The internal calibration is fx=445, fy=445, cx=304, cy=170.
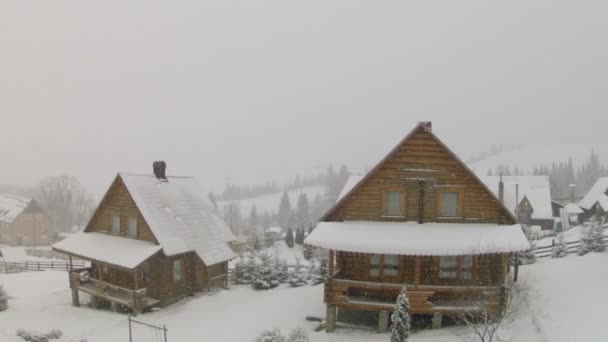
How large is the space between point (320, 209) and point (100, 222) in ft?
312

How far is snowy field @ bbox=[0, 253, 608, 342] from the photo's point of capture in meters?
15.6

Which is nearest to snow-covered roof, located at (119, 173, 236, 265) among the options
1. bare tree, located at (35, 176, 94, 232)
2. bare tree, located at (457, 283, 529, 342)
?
bare tree, located at (457, 283, 529, 342)

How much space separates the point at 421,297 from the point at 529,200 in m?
42.7

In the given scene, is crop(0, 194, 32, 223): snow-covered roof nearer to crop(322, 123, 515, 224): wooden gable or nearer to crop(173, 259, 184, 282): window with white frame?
crop(173, 259, 184, 282): window with white frame

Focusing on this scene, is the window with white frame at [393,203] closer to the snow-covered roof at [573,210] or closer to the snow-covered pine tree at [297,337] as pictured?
the snow-covered pine tree at [297,337]

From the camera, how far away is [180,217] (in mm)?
27984

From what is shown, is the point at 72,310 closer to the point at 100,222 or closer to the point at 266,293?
the point at 100,222

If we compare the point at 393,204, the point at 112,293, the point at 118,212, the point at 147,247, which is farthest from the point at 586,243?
the point at 118,212

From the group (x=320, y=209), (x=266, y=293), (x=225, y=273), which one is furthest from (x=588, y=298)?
(x=320, y=209)

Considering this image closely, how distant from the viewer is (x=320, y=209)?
122 metres

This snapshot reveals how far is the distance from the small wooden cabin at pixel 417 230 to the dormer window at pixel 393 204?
42 millimetres

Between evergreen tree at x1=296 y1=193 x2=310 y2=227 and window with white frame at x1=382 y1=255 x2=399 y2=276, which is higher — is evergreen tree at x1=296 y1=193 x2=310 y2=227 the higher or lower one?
the lower one

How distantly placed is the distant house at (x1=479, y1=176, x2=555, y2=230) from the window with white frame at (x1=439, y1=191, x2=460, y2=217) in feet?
115

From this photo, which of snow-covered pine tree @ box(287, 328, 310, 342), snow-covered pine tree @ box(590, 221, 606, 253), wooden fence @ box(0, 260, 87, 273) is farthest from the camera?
wooden fence @ box(0, 260, 87, 273)
